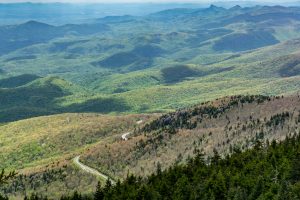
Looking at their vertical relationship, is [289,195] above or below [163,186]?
above

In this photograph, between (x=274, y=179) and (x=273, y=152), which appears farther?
(x=273, y=152)

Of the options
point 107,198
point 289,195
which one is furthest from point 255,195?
point 107,198

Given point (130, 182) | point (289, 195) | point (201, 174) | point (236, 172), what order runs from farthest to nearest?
1. point (130, 182)
2. point (201, 174)
3. point (236, 172)
4. point (289, 195)

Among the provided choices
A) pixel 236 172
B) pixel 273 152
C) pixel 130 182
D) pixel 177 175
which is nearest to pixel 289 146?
pixel 273 152

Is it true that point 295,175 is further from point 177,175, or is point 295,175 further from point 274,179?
point 177,175

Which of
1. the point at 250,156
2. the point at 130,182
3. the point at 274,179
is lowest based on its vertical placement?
the point at 130,182

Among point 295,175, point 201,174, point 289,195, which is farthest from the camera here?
point 201,174
